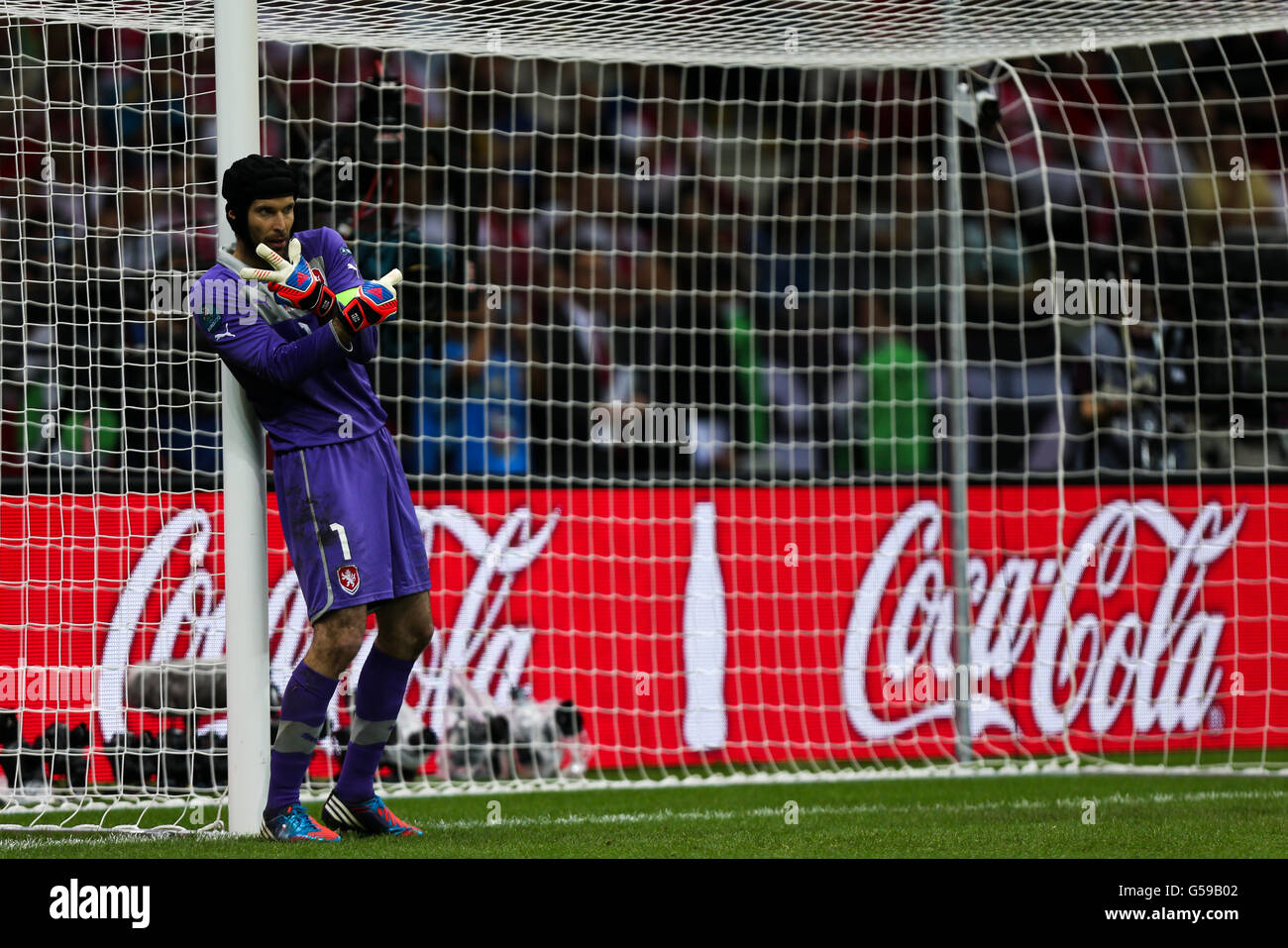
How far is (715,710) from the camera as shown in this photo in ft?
25.2

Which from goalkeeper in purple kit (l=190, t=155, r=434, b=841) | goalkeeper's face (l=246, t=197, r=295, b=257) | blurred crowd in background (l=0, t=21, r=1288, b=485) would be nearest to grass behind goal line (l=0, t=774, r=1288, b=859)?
goalkeeper in purple kit (l=190, t=155, r=434, b=841)

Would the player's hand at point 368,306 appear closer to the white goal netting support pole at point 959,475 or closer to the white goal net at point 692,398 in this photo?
the white goal net at point 692,398

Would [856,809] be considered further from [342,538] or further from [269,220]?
[269,220]

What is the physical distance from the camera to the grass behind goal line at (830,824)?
4090 mm

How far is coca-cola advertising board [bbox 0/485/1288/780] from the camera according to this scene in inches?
295

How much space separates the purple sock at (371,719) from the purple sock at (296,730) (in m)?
0.19

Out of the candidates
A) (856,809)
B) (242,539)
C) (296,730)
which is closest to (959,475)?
(856,809)

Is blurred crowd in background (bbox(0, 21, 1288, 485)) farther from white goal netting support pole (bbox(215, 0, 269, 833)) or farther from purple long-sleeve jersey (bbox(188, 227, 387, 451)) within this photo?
purple long-sleeve jersey (bbox(188, 227, 387, 451))

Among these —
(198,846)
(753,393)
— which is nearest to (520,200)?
(753,393)

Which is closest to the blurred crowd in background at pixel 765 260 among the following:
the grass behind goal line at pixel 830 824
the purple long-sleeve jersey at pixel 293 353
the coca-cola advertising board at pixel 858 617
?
the coca-cola advertising board at pixel 858 617

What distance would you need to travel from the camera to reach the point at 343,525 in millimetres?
4090

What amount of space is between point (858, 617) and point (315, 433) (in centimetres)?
425
